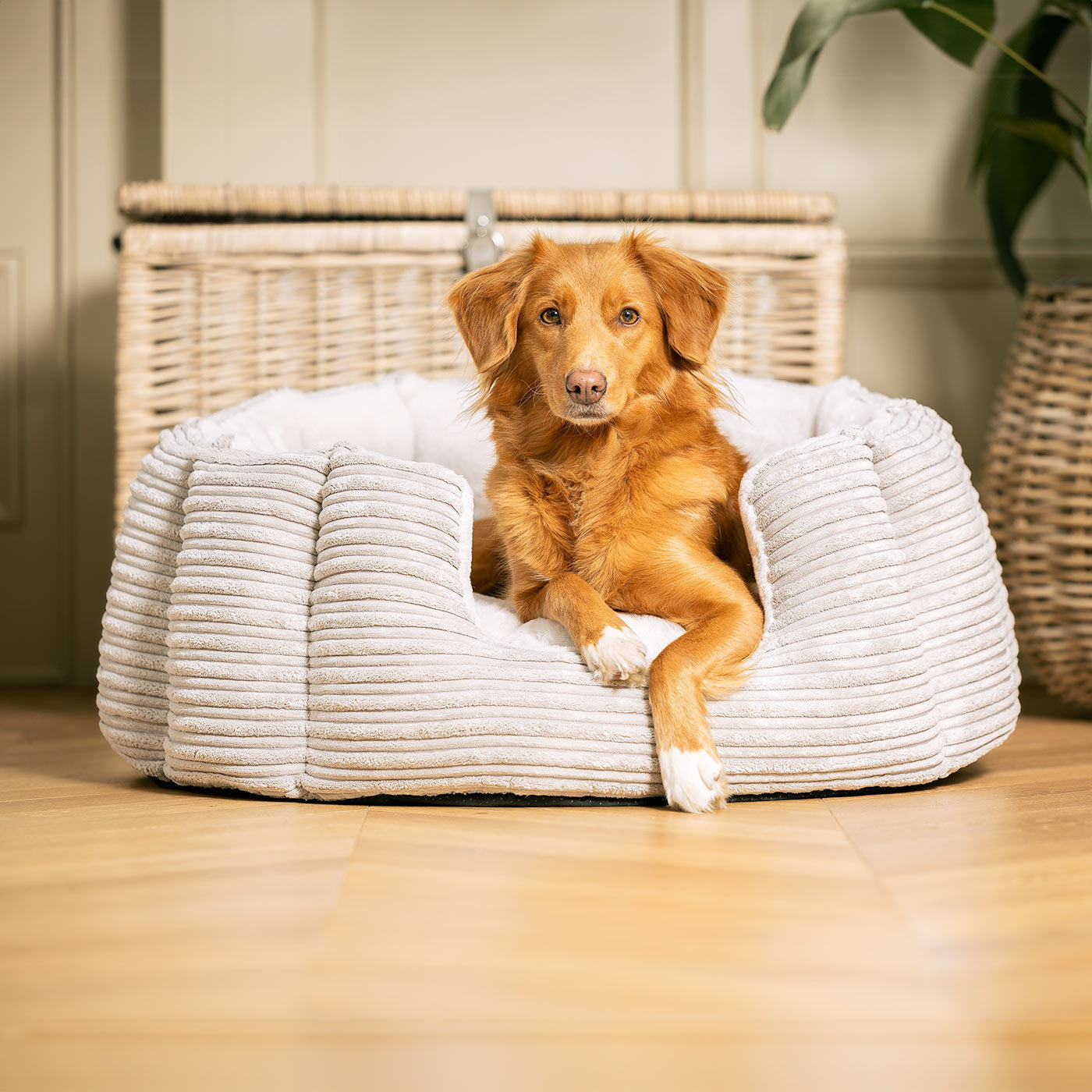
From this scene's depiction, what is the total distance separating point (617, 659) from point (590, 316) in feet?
1.98

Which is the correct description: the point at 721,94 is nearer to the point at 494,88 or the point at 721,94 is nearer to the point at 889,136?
the point at 889,136

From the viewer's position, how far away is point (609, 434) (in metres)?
1.85

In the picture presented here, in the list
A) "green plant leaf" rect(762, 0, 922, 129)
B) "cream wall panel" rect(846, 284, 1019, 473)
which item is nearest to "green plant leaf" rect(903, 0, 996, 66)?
"green plant leaf" rect(762, 0, 922, 129)

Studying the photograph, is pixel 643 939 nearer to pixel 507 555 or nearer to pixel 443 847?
pixel 443 847

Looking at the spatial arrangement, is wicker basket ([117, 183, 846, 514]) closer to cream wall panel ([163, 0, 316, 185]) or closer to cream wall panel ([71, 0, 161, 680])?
cream wall panel ([163, 0, 316, 185])

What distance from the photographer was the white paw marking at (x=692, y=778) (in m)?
1.45

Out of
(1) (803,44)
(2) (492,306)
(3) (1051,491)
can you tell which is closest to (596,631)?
(2) (492,306)

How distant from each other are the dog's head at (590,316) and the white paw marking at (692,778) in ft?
1.85

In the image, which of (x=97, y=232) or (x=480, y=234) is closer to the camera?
(x=480, y=234)

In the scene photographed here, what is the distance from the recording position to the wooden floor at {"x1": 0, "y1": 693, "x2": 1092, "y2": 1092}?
824mm

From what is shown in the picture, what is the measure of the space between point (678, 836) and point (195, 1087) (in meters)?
0.71

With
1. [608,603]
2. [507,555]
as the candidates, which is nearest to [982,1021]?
[608,603]

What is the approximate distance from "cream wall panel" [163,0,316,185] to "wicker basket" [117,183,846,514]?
1.54ft

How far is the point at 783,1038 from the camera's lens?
856 millimetres
